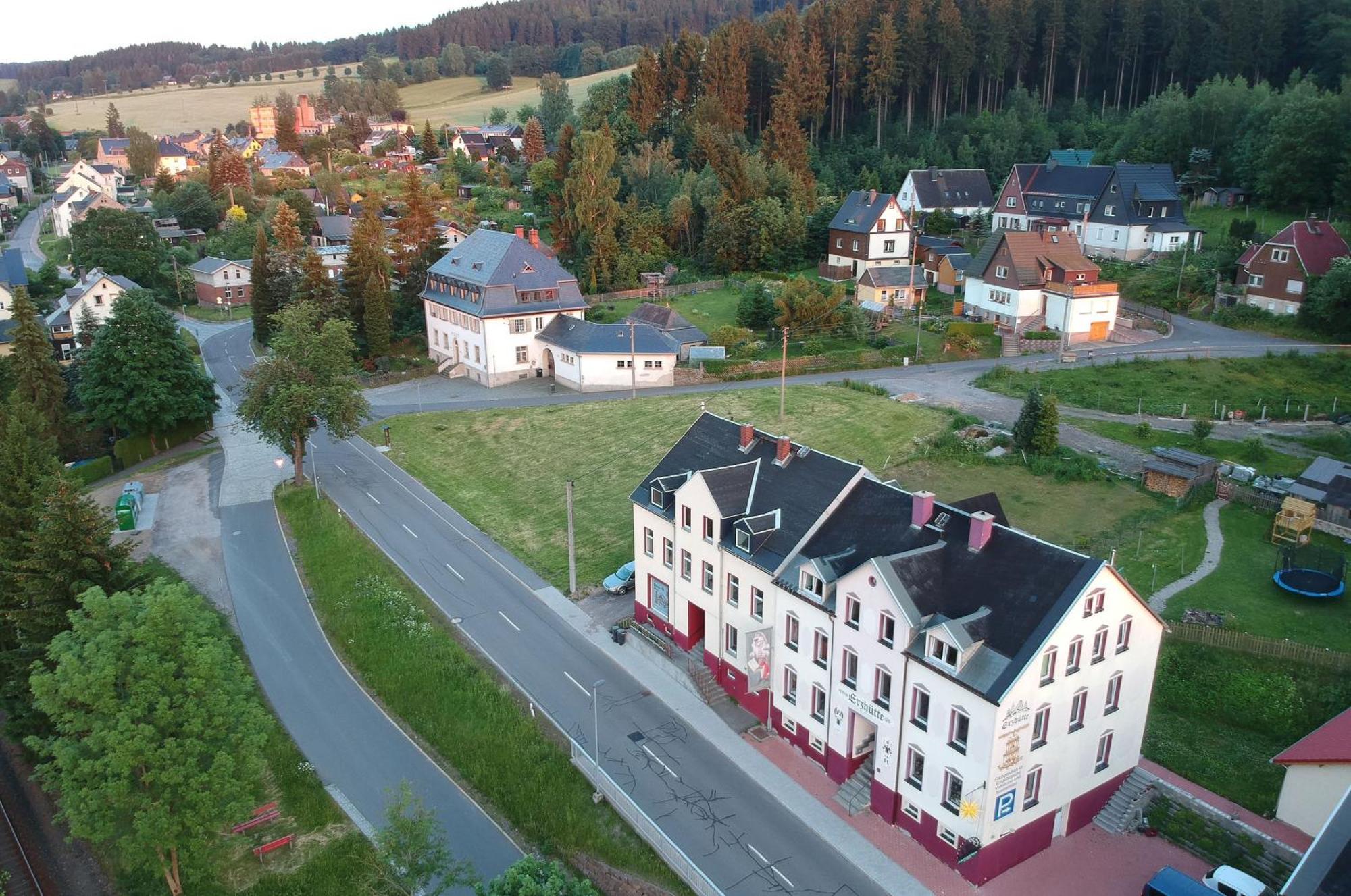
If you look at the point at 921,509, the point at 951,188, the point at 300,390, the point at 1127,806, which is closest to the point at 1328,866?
the point at 1127,806

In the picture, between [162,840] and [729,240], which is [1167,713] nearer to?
[162,840]

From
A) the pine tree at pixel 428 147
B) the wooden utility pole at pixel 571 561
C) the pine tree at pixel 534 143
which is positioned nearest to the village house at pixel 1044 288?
the wooden utility pole at pixel 571 561

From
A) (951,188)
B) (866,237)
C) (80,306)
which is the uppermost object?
(951,188)

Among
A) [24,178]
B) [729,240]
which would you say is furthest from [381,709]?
[24,178]

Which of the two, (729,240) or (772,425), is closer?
(772,425)

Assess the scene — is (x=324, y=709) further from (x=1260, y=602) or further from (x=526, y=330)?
(x=526, y=330)

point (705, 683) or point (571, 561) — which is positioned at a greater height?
point (571, 561)
